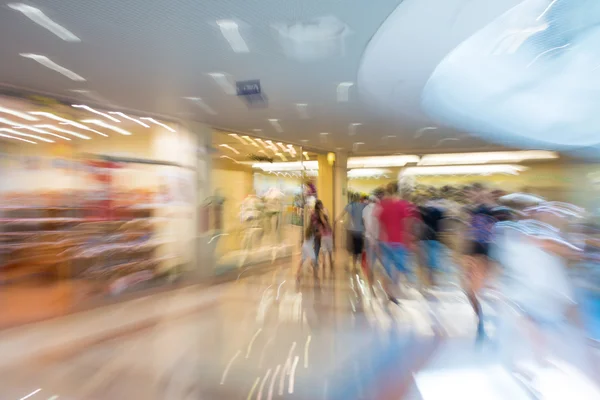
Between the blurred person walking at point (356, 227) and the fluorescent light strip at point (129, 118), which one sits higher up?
the fluorescent light strip at point (129, 118)

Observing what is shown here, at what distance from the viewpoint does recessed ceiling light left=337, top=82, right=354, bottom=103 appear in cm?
477

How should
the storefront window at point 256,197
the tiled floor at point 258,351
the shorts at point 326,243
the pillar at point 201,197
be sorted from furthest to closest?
the storefront window at point 256,197 → the shorts at point 326,243 → the pillar at point 201,197 → the tiled floor at point 258,351

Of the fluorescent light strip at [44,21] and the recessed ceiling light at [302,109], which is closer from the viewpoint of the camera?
the fluorescent light strip at [44,21]

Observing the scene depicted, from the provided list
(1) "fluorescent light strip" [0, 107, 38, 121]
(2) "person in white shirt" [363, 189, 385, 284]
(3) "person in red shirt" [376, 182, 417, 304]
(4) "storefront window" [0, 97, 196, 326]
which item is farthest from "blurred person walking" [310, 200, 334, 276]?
(1) "fluorescent light strip" [0, 107, 38, 121]

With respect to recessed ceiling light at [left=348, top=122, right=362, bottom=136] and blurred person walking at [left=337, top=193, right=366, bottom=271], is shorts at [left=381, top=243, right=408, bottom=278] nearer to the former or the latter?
blurred person walking at [left=337, top=193, right=366, bottom=271]

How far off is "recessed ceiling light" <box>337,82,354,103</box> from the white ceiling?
0.11 metres

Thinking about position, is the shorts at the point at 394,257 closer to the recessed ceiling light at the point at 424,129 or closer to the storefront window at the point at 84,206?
the recessed ceiling light at the point at 424,129

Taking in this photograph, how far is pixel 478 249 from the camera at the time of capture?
156 inches

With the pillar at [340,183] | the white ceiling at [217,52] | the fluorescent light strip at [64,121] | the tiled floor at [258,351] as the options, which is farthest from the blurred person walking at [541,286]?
the pillar at [340,183]

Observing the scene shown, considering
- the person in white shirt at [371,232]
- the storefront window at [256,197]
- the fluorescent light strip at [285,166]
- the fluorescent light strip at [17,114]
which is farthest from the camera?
the fluorescent light strip at [285,166]

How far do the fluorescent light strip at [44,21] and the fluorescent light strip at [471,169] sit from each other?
10.9 metres

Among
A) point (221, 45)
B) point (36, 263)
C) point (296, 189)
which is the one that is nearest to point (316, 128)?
point (296, 189)

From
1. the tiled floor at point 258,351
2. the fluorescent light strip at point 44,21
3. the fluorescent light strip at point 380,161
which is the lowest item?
the tiled floor at point 258,351

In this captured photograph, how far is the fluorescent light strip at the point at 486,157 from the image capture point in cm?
1128
